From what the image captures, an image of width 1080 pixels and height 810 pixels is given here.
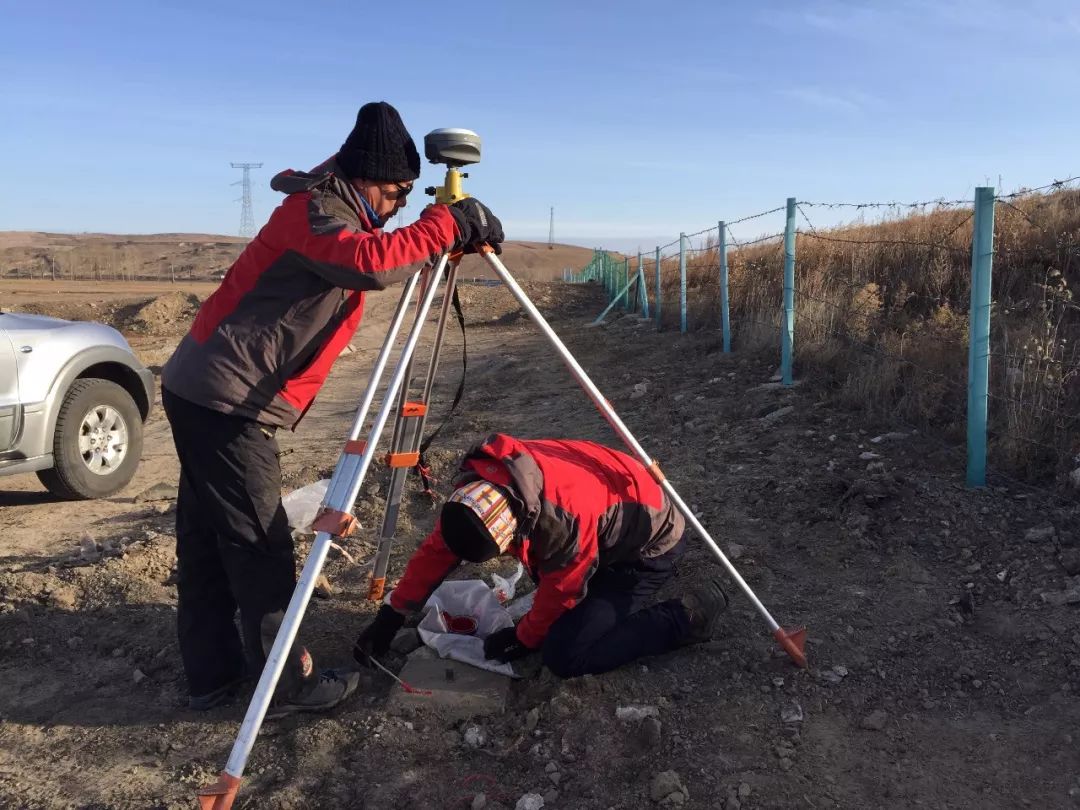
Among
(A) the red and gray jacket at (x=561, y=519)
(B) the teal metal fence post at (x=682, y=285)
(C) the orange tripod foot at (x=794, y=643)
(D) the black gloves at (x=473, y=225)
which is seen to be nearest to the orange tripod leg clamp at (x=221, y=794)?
(A) the red and gray jacket at (x=561, y=519)

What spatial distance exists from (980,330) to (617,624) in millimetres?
2567

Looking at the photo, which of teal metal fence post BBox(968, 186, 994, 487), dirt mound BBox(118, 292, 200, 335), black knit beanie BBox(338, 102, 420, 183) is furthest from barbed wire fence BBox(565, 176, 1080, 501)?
dirt mound BBox(118, 292, 200, 335)

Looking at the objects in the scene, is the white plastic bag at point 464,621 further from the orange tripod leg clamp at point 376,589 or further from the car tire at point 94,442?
the car tire at point 94,442

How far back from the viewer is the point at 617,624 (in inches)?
133

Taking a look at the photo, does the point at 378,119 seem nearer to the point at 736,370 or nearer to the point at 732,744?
the point at 732,744

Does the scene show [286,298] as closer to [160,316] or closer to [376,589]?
[376,589]

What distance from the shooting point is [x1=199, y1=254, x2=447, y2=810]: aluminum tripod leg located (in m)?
2.39

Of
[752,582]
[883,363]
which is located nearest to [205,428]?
[752,582]

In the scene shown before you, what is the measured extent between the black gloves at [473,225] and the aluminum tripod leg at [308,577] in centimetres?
10

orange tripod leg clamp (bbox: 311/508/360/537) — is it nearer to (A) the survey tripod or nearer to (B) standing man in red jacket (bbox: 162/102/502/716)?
(A) the survey tripod

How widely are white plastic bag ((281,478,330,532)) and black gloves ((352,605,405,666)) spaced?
4.77 ft

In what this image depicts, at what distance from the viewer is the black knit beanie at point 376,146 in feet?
9.34

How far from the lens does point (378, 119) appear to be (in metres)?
2.84

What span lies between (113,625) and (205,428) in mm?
1612
